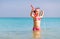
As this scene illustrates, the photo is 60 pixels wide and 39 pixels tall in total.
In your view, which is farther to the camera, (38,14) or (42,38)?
(38,14)

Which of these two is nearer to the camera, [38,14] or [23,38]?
[23,38]

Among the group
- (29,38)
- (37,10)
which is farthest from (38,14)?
(29,38)

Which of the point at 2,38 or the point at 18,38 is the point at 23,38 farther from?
the point at 2,38

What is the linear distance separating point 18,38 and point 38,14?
3592 mm

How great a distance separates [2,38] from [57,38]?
2519mm

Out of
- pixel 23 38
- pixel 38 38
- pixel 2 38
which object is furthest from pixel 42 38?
pixel 2 38

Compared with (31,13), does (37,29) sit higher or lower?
lower

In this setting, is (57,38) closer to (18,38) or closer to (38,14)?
(18,38)

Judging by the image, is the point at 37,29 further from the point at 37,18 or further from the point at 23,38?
the point at 23,38

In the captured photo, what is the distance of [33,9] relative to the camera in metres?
13.8

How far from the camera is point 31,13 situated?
13711 mm

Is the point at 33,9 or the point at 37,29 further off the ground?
the point at 33,9

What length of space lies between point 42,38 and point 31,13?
10.9ft

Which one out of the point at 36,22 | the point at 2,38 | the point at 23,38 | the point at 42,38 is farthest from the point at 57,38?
the point at 36,22
